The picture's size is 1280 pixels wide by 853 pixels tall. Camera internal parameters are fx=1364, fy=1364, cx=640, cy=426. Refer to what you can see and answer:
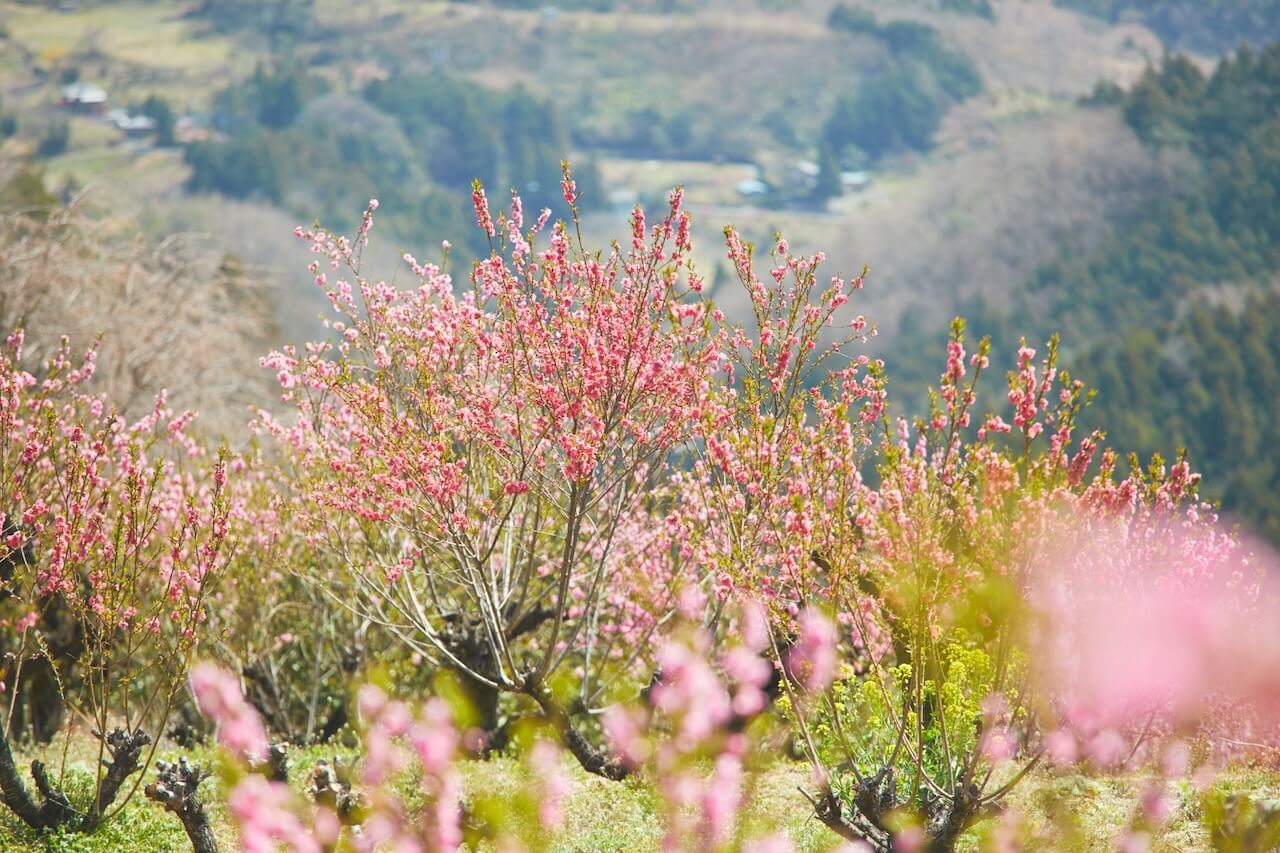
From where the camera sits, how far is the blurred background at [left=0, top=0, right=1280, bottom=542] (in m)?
39.1

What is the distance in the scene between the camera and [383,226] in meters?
106

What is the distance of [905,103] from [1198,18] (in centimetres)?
5472

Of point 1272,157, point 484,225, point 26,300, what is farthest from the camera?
point 1272,157

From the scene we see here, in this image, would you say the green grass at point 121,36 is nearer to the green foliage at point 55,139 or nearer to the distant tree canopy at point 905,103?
the green foliage at point 55,139

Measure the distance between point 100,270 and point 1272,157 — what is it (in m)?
86.2

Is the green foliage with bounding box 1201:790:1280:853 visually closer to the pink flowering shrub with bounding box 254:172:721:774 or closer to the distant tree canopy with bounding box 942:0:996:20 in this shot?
the pink flowering shrub with bounding box 254:172:721:774

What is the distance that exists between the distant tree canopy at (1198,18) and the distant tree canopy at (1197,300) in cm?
8226

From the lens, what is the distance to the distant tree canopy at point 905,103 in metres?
157

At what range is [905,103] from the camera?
157 meters

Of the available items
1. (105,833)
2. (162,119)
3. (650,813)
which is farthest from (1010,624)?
(162,119)

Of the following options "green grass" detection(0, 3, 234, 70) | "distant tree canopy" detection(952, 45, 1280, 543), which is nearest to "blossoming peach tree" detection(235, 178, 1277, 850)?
"distant tree canopy" detection(952, 45, 1280, 543)

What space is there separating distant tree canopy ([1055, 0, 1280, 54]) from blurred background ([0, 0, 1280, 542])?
0.42m

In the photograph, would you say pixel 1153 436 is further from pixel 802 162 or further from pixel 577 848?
pixel 802 162

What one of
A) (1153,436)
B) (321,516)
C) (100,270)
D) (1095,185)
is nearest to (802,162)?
(1095,185)
